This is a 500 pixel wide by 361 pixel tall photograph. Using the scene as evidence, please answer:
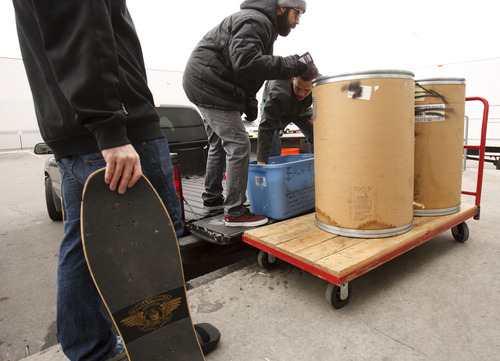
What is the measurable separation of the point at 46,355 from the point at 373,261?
1.90 metres

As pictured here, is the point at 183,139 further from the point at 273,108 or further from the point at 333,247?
the point at 333,247

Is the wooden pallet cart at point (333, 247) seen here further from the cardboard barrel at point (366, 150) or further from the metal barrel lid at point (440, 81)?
the metal barrel lid at point (440, 81)

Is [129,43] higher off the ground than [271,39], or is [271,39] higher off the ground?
[271,39]

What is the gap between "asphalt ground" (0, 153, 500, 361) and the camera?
5.43 feet

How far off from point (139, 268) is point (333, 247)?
1280 millimetres

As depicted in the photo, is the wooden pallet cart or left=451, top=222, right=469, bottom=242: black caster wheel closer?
the wooden pallet cart

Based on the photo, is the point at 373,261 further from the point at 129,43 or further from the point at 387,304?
the point at 129,43

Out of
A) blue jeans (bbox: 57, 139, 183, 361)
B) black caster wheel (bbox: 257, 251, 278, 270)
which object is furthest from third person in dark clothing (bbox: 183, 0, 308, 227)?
blue jeans (bbox: 57, 139, 183, 361)

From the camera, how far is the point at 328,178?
2.27 metres

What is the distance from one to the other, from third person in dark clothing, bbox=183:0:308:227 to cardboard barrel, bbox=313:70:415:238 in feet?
1.58

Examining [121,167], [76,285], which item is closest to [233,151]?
[121,167]

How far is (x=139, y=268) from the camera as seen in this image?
1.32 metres

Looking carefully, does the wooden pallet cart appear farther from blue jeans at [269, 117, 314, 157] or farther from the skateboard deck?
blue jeans at [269, 117, 314, 157]

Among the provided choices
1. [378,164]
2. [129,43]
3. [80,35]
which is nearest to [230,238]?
[378,164]
